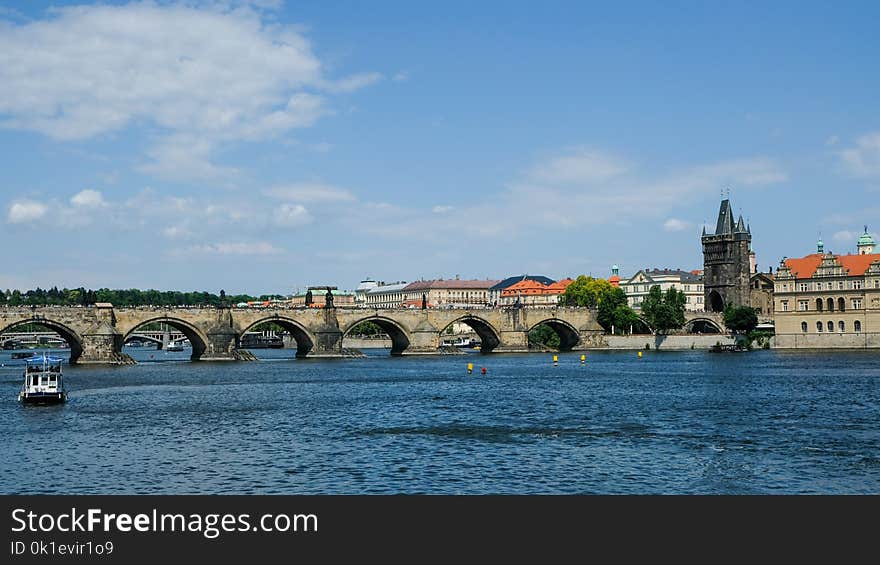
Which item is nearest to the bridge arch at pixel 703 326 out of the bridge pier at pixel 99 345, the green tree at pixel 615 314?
the green tree at pixel 615 314

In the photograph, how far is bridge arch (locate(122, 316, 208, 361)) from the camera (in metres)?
97.0

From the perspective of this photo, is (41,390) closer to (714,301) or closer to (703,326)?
(703,326)

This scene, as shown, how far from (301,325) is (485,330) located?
1065 inches

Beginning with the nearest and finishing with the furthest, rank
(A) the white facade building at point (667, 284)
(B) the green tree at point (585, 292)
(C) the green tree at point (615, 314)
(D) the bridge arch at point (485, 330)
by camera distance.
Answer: (D) the bridge arch at point (485, 330)
(C) the green tree at point (615, 314)
(B) the green tree at point (585, 292)
(A) the white facade building at point (667, 284)

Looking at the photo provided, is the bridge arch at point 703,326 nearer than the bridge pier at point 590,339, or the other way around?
the bridge pier at point 590,339

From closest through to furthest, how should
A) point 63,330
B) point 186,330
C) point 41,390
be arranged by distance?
point 41,390 < point 63,330 < point 186,330

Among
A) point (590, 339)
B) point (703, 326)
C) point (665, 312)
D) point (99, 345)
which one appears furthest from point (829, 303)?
point (99, 345)

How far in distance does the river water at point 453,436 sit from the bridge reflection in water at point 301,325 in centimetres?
2190

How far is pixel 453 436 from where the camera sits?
38.9 m

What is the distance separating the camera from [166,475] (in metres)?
30.2

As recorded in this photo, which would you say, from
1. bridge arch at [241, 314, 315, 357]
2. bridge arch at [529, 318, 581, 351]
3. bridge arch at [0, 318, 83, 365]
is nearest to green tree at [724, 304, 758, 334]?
bridge arch at [529, 318, 581, 351]

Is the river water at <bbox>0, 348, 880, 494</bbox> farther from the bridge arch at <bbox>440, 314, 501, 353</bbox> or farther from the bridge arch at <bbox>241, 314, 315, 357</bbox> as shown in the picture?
the bridge arch at <bbox>440, 314, 501, 353</bbox>

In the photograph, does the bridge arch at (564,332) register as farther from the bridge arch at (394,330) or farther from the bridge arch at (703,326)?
the bridge arch at (703,326)

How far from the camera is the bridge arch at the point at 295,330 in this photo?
104812 mm
